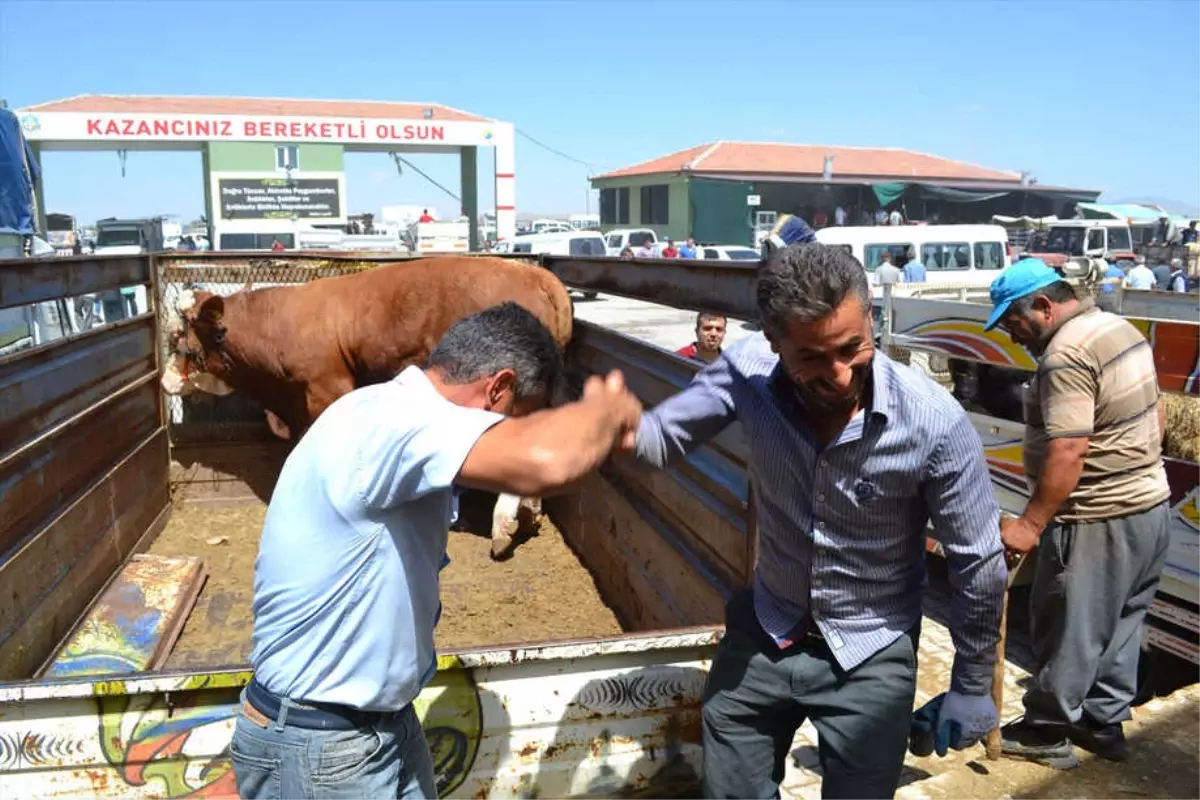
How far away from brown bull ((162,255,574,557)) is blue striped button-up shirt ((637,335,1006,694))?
334 cm

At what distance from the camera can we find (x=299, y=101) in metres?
35.2

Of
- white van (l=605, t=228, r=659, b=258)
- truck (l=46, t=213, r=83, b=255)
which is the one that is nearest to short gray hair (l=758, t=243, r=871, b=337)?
truck (l=46, t=213, r=83, b=255)

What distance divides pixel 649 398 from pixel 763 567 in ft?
5.88

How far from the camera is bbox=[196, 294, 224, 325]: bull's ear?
595 centimetres

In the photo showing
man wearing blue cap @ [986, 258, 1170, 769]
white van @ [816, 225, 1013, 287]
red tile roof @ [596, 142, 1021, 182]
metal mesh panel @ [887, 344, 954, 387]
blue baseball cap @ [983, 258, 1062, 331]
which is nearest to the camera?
man wearing blue cap @ [986, 258, 1170, 769]

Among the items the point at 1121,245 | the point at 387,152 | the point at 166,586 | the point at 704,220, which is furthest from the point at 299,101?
the point at 166,586

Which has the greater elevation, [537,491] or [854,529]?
[537,491]

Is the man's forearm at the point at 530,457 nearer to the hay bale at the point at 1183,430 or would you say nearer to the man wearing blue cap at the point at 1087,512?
the man wearing blue cap at the point at 1087,512

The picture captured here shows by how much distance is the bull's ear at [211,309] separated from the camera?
595 cm

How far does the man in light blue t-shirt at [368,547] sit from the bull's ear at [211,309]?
4450 mm

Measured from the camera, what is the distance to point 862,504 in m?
2.15

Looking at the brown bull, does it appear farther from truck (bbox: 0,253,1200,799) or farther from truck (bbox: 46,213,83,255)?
truck (bbox: 46,213,83,255)

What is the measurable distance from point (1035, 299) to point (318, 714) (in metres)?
3.07

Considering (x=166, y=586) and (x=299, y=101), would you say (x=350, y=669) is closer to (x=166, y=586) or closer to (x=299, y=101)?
(x=166, y=586)
